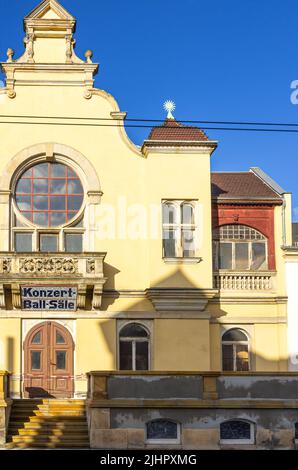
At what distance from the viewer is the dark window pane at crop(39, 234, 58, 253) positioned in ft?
109

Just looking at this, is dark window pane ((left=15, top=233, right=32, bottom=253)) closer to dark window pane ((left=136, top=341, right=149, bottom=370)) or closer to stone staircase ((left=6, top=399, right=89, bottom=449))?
dark window pane ((left=136, top=341, right=149, bottom=370))

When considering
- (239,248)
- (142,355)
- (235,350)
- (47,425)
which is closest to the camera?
(47,425)

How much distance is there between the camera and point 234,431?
1077 inches

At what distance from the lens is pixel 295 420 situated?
27500 millimetres

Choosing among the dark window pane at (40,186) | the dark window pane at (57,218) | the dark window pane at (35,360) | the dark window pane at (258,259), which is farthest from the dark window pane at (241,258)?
the dark window pane at (35,360)

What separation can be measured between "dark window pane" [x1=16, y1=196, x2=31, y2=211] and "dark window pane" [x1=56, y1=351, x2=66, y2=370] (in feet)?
17.7

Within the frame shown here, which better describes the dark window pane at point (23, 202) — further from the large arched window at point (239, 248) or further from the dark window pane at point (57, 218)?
→ the large arched window at point (239, 248)

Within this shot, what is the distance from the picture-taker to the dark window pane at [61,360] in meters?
32.5

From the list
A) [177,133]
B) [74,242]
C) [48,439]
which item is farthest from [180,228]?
[48,439]

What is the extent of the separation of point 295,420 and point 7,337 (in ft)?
35.3

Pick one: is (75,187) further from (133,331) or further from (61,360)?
(61,360)

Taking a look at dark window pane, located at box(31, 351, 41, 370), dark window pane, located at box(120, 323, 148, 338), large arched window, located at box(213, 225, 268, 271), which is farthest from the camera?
large arched window, located at box(213, 225, 268, 271)

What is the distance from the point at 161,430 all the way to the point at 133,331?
6.33 meters

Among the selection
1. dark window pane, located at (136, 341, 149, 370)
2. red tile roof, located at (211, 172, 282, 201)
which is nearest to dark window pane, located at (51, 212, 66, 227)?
dark window pane, located at (136, 341, 149, 370)
